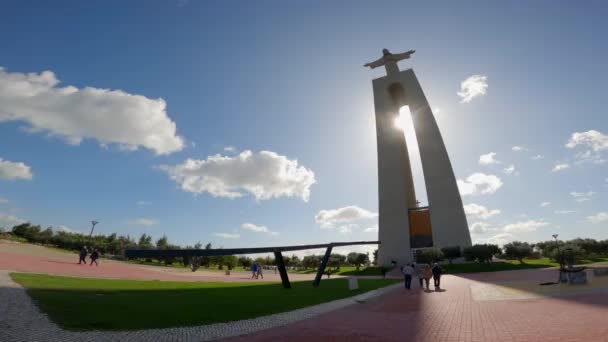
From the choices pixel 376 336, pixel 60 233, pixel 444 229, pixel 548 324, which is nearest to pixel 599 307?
pixel 548 324

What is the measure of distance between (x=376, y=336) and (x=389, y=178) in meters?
41.2

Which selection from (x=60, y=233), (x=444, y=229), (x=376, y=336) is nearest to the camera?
(x=376, y=336)

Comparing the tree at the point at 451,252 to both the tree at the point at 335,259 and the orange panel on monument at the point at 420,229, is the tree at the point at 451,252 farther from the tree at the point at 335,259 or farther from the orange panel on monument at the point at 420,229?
the tree at the point at 335,259

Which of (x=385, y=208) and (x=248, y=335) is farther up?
(x=385, y=208)

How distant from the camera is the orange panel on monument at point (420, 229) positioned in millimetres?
44006

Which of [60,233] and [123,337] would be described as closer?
[123,337]

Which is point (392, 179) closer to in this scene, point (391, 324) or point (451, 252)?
point (451, 252)

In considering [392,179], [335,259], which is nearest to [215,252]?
[335,259]

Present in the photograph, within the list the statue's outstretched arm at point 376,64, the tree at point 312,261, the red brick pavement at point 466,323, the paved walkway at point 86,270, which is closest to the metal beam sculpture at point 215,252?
the red brick pavement at point 466,323

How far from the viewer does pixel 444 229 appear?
3994cm

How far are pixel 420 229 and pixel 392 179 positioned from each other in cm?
796

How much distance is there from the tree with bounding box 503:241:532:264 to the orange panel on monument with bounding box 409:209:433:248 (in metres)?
10.9

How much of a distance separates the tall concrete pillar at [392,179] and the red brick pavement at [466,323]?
33.7m

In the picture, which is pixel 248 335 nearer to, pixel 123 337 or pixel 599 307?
pixel 123 337
